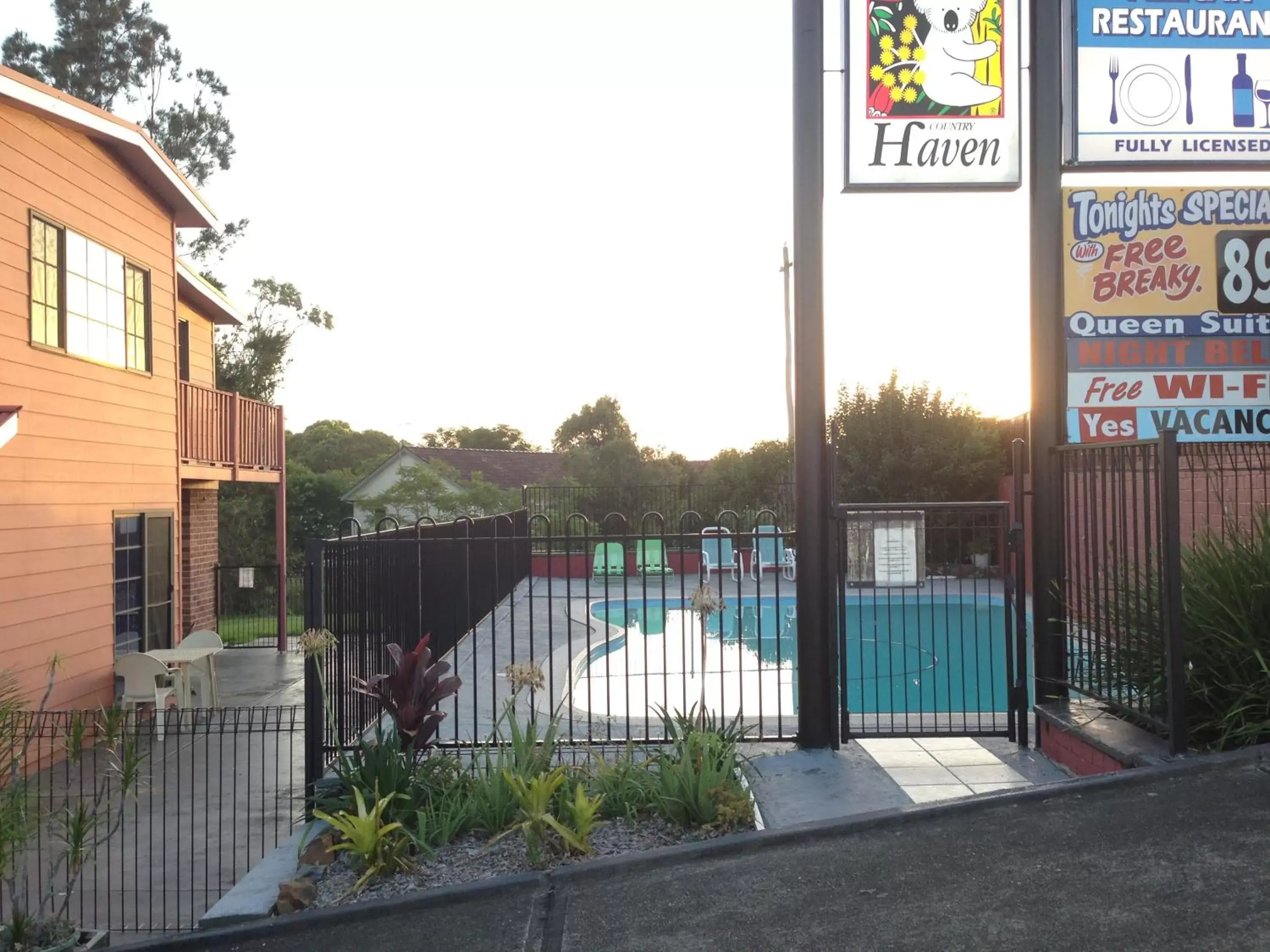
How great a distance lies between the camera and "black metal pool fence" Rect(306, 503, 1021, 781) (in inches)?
264

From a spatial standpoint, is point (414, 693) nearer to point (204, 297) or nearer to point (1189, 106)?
point (1189, 106)

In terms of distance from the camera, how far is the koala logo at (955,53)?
21.6 feet

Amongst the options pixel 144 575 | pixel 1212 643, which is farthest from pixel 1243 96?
pixel 144 575

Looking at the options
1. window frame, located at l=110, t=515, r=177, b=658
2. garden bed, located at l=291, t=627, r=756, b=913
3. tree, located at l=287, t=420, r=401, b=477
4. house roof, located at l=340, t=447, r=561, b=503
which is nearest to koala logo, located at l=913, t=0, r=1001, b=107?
garden bed, located at l=291, t=627, r=756, b=913

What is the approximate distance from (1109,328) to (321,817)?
5161 millimetres

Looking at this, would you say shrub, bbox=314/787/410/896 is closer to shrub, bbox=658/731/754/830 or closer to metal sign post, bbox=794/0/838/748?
shrub, bbox=658/731/754/830

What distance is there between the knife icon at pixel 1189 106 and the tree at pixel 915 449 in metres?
16.6

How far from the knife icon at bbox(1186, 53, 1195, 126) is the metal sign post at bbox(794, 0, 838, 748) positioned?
2.17m

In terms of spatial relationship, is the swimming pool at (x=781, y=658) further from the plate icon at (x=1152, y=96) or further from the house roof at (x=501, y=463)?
the house roof at (x=501, y=463)

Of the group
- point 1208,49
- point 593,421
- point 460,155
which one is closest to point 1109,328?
point 1208,49

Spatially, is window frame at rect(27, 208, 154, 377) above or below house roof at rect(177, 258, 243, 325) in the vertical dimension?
below

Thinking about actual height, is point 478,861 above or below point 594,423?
below

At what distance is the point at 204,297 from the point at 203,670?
687cm

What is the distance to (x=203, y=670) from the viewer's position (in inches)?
485
